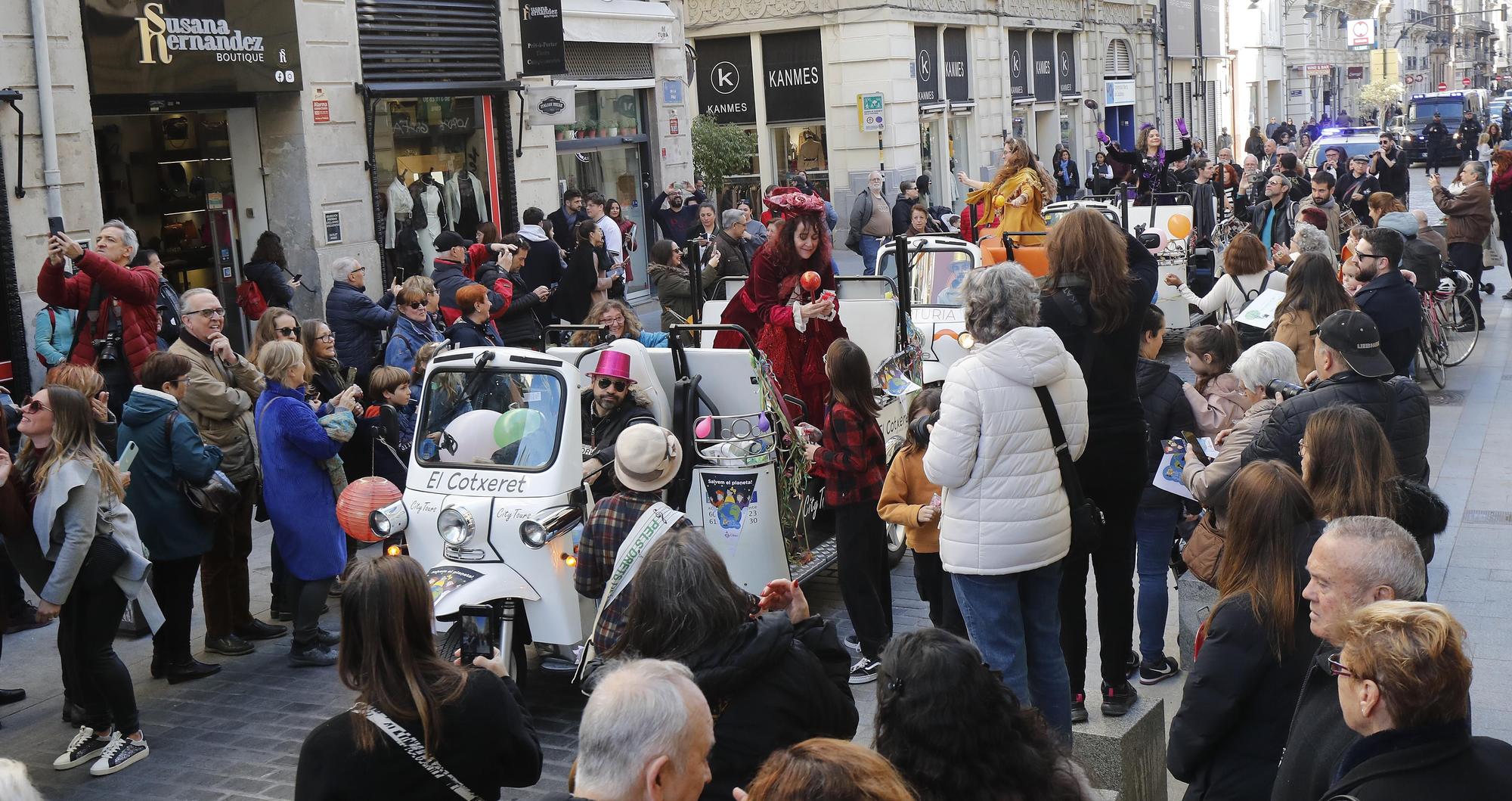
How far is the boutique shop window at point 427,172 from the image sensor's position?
16156 millimetres

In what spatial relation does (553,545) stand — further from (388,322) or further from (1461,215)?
(1461,215)

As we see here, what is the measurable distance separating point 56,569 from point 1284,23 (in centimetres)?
6814

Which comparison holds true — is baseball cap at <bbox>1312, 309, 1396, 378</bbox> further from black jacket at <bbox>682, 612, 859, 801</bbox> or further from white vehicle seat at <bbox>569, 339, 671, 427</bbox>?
white vehicle seat at <bbox>569, 339, 671, 427</bbox>

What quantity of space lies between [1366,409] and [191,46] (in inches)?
444

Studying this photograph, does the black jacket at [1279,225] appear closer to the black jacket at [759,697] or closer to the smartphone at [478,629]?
the smartphone at [478,629]

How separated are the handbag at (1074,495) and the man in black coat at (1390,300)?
12.7 ft

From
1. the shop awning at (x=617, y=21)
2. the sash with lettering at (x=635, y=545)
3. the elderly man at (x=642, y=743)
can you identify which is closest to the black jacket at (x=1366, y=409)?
the sash with lettering at (x=635, y=545)

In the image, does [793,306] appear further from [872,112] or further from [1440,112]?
[1440,112]

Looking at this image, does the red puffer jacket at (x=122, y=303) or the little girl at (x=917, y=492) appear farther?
the red puffer jacket at (x=122, y=303)

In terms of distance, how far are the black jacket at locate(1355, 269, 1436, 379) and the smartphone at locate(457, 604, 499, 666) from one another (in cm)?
523

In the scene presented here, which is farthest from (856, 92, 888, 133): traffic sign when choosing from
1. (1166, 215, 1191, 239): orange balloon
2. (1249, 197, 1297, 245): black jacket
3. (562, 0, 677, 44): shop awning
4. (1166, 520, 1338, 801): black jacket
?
(1166, 520, 1338, 801): black jacket

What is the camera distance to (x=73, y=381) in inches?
278

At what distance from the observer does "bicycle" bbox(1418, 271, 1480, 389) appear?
13.4 meters

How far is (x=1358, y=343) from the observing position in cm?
570
